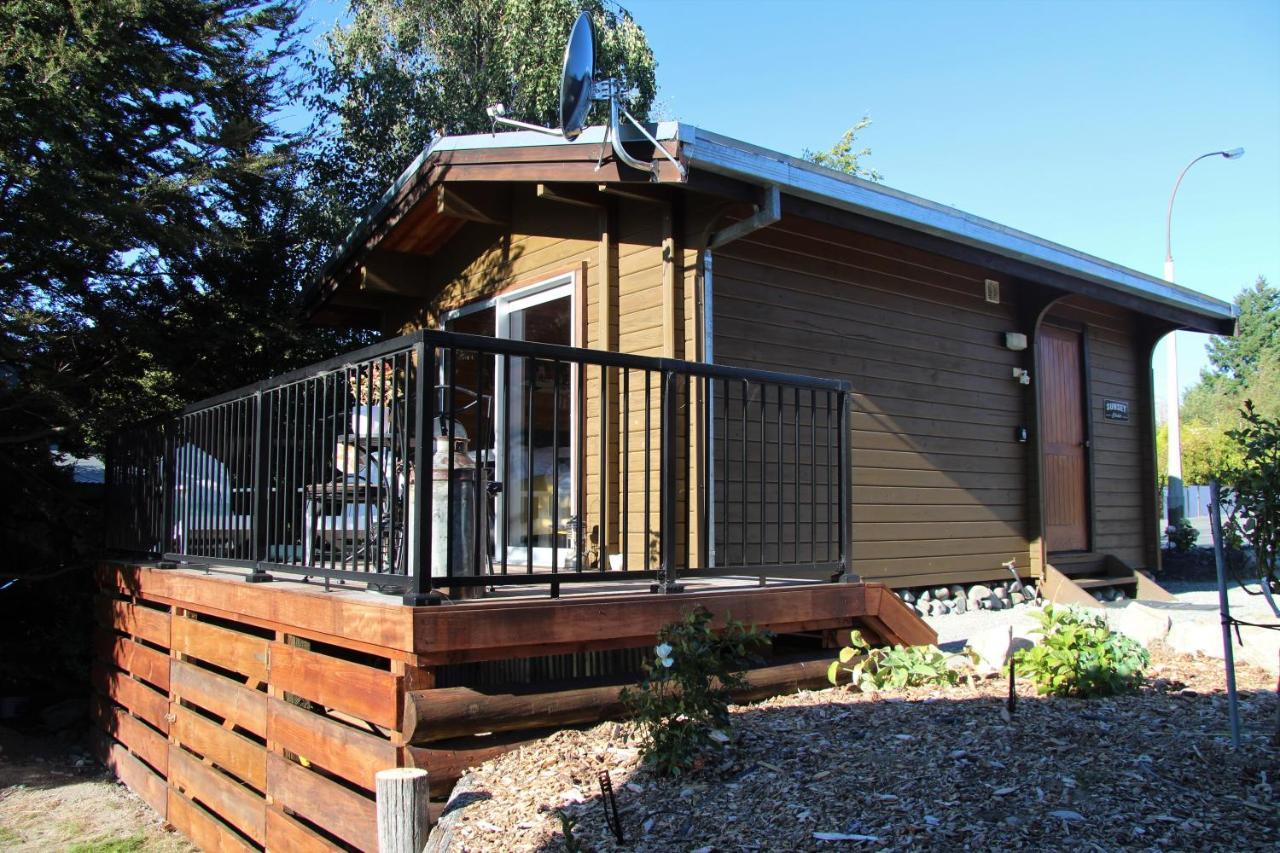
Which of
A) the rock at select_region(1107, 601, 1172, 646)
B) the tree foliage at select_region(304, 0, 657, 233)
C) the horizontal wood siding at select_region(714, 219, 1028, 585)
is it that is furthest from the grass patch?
the tree foliage at select_region(304, 0, 657, 233)

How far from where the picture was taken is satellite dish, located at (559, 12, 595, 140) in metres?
5.18

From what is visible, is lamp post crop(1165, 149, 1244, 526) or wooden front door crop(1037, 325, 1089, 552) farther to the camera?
lamp post crop(1165, 149, 1244, 526)

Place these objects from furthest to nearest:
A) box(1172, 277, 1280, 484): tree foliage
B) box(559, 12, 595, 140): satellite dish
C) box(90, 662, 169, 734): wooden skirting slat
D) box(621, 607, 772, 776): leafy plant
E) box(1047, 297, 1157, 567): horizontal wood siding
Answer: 1. box(1172, 277, 1280, 484): tree foliage
2. box(1047, 297, 1157, 567): horizontal wood siding
3. box(90, 662, 169, 734): wooden skirting slat
4. box(559, 12, 595, 140): satellite dish
5. box(621, 607, 772, 776): leafy plant

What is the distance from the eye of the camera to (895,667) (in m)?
4.35

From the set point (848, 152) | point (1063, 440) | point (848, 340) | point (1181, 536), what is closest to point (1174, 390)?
point (1181, 536)

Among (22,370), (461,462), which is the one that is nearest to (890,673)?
(461,462)

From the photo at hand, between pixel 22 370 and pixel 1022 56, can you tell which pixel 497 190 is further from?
pixel 1022 56

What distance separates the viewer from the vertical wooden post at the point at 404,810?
302 cm

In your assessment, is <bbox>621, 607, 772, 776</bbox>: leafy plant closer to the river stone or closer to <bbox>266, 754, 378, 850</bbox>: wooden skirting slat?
<bbox>266, 754, 378, 850</bbox>: wooden skirting slat

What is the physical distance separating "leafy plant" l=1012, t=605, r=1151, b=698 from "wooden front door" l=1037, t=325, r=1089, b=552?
14.0 ft

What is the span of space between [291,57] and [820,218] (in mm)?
6325

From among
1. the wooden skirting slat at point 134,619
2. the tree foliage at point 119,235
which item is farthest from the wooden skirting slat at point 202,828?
the tree foliage at point 119,235

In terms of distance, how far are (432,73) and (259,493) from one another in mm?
14054

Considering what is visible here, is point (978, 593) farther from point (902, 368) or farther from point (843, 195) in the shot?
point (843, 195)
